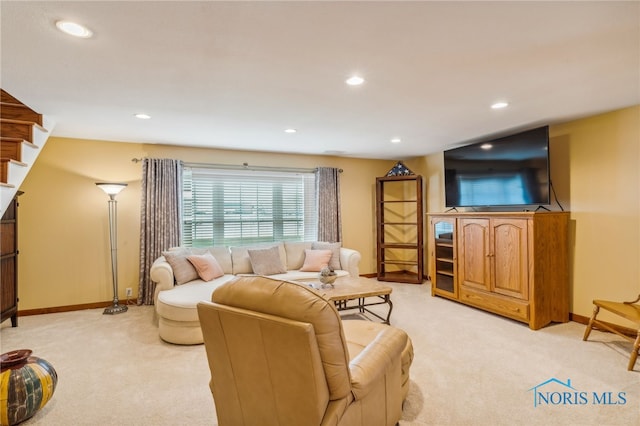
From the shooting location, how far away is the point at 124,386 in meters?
2.29

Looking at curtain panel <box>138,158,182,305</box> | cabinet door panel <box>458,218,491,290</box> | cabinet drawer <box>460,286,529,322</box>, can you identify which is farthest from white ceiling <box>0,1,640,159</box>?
cabinet drawer <box>460,286,529,322</box>

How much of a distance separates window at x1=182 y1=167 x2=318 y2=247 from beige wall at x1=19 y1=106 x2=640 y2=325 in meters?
0.26

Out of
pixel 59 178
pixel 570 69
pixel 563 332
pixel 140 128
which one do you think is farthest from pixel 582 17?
pixel 59 178

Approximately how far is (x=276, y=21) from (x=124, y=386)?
268 centimetres

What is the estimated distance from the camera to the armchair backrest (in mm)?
1238

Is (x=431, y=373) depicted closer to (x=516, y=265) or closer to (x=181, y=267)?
(x=516, y=265)

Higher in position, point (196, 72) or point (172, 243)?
point (196, 72)

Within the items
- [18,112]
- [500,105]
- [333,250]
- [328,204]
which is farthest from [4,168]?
[500,105]

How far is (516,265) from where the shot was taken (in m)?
3.45

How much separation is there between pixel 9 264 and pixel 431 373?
4.34 m

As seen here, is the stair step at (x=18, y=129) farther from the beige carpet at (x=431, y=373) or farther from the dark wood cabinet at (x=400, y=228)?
the dark wood cabinet at (x=400, y=228)

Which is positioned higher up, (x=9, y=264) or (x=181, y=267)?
(x=9, y=264)

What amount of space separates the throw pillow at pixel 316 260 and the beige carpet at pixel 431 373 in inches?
50.3

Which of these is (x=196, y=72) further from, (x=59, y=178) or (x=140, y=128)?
(x=59, y=178)
